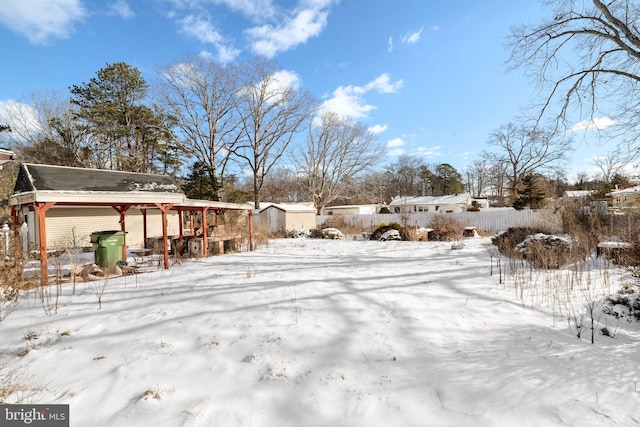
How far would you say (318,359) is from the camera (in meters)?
2.90

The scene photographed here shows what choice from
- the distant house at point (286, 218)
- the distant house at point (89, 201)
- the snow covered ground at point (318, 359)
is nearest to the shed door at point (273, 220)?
the distant house at point (286, 218)

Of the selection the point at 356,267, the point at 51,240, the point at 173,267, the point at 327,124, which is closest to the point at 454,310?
the point at 356,267

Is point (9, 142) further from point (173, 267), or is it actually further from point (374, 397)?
point (374, 397)

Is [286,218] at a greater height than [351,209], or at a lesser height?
lesser

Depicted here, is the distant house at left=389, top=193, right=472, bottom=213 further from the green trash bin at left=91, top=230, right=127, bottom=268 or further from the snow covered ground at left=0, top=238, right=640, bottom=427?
the snow covered ground at left=0, top=238, right=640, bottom=427

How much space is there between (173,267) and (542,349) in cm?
788

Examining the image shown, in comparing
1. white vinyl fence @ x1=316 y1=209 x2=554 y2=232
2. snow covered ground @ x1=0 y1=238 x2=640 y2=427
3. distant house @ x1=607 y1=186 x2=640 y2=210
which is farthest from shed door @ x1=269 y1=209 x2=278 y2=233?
distant house @ x1=607 y1=186 x2=640 y2=210

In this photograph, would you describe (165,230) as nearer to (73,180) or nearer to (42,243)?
(42,243)

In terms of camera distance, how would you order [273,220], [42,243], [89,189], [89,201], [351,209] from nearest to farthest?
[42,243] → [89,201] → [89,189] → [273,220] → [351,209]

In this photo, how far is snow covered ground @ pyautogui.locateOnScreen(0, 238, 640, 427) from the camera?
7.11ft

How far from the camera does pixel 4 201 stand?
44.4 feet

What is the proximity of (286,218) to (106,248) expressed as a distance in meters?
12.8

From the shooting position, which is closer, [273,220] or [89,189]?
[89,189]

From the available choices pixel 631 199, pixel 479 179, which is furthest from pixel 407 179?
pixel 631 199
